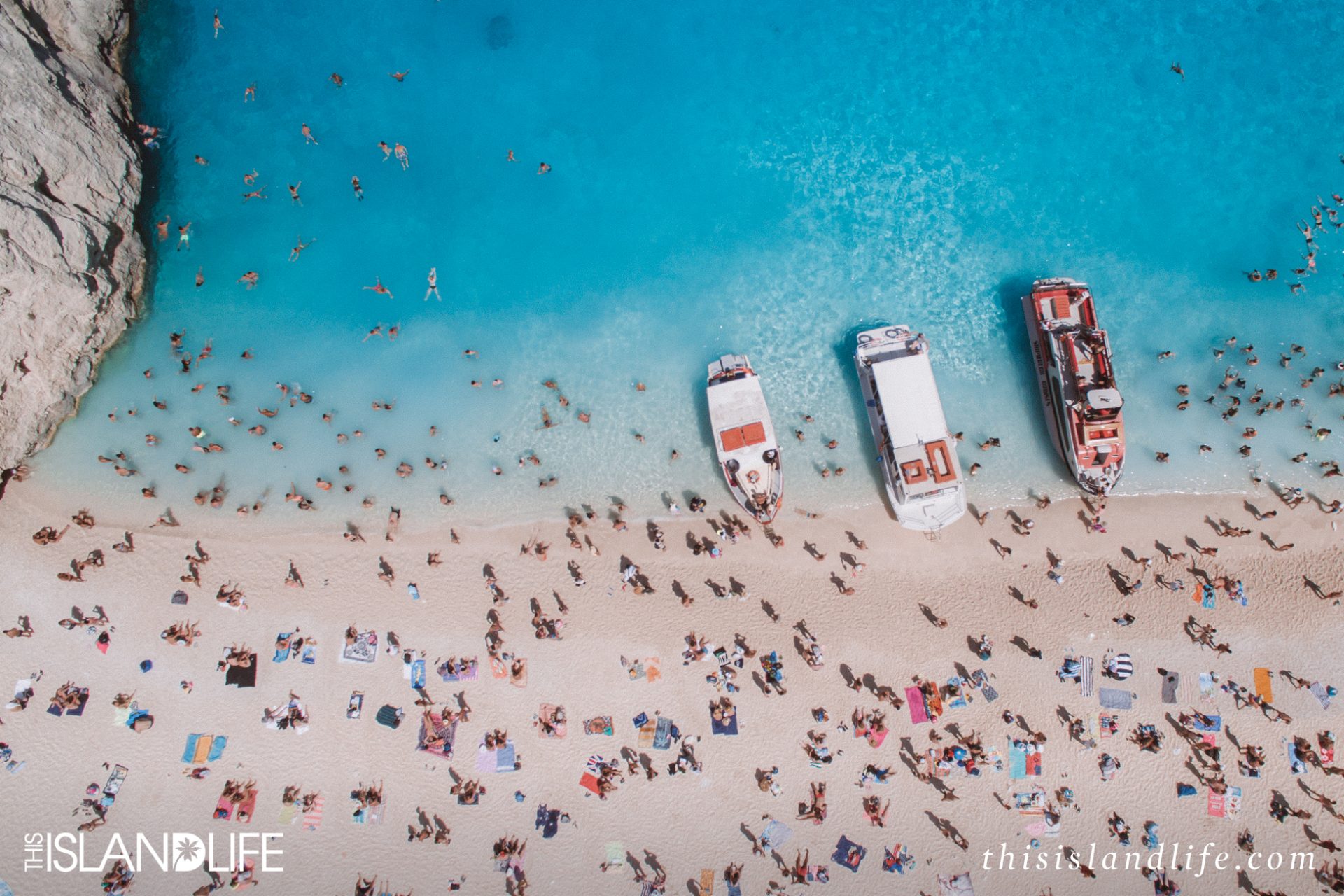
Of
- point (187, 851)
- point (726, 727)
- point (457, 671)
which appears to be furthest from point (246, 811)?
point (726, 727)

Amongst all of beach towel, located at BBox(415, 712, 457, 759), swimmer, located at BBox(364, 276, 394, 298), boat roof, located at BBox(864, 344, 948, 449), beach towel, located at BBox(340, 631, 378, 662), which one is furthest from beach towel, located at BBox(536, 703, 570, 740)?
swimmer, located at BBox(364, 276, 394, 298)

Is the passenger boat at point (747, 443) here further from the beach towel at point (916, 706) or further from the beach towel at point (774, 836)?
the beach towel at point (774, 836)

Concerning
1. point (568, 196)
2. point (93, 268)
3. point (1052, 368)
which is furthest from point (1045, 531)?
point (93, 268)

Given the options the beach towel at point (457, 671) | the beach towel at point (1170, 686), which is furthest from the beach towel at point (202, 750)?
the beach towel at point (1170, 686)

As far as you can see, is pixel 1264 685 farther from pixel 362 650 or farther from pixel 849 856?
pixel 362 650

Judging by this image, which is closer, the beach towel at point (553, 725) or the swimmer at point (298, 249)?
the beach towel at point (553, 725)
